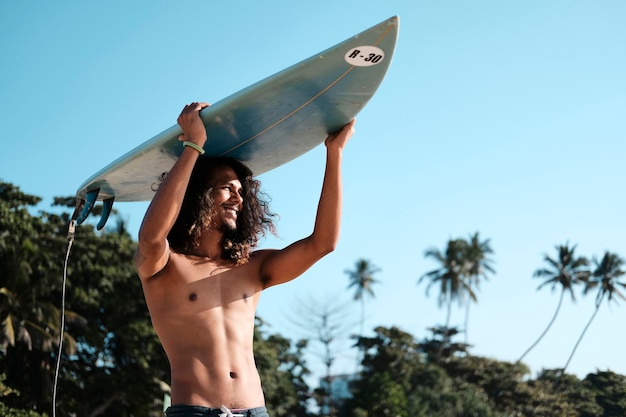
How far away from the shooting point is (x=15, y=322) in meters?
19.0

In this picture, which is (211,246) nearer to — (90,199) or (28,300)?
(90,199)

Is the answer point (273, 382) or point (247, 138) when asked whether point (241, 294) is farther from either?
point (273, 382)

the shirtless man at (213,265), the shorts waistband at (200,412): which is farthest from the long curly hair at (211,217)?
the shorts waistband at (200,412)

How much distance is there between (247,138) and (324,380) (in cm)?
3953

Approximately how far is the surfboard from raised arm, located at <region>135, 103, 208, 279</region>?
41 cm

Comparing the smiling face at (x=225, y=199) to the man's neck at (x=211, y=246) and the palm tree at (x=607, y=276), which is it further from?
→ the palm tree at (x=607, y=276)

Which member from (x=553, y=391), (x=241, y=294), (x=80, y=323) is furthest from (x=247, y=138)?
(x=553, y=391)

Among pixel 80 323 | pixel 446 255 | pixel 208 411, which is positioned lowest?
pixel 208 411

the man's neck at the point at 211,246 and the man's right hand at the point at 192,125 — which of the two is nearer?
the man's right hand at the point at 192,125

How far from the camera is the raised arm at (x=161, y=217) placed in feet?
7.91

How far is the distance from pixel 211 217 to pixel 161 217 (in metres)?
0.47

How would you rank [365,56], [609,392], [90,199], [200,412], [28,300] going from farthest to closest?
[609,392], [28,300], [90,199], [365,56], [200,412]

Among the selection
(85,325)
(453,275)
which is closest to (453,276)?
(453,275)

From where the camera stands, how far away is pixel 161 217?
2406mm
